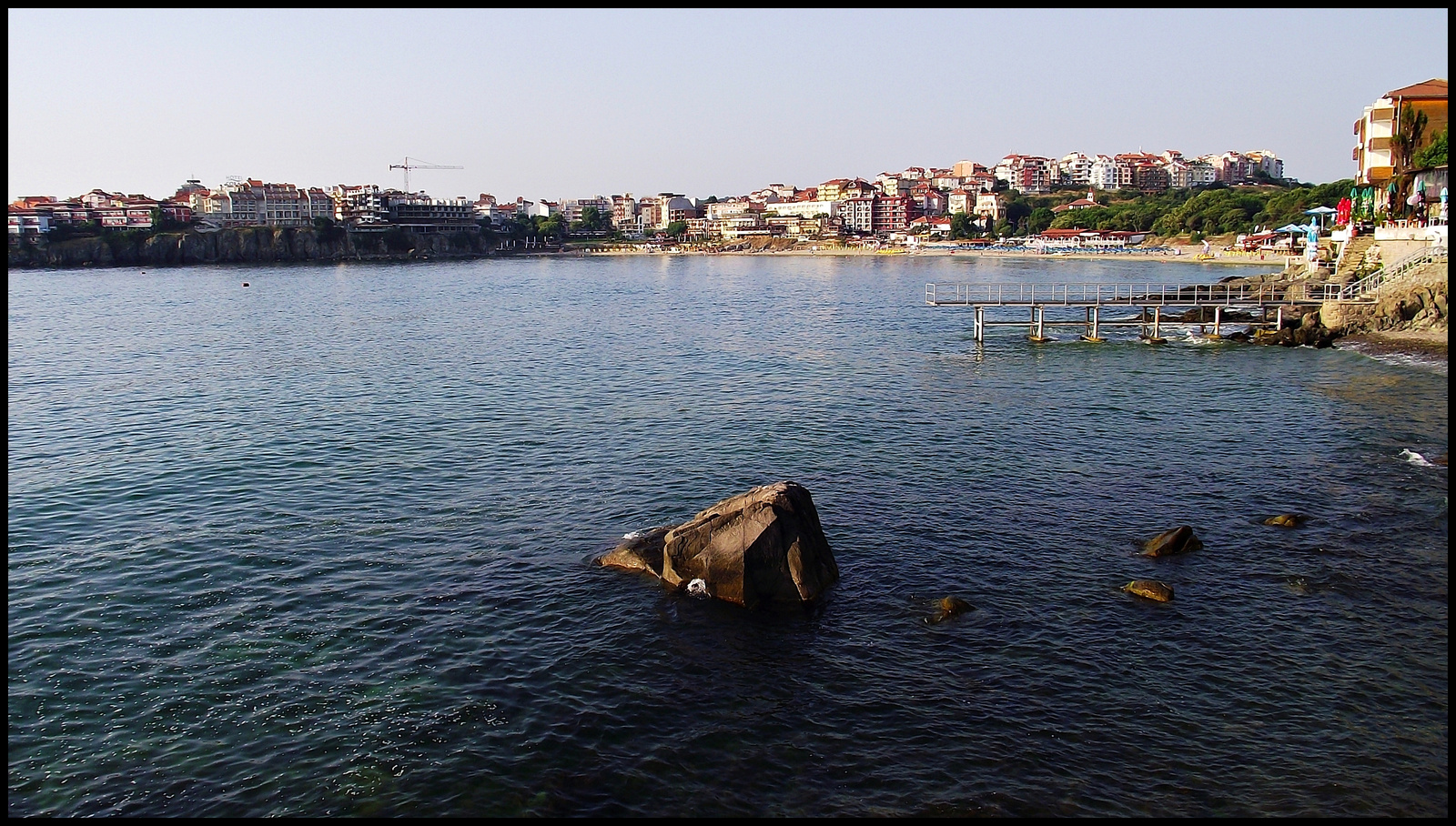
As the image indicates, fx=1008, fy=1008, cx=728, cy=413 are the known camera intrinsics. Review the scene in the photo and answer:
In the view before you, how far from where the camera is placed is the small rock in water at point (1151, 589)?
24.0m

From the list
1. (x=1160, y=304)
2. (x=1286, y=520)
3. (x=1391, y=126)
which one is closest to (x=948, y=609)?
(x=1286, y=520)

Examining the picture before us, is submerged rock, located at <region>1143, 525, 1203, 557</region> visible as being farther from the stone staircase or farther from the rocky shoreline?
the stone staircase

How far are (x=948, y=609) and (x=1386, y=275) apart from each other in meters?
59.6

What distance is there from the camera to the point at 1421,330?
196 feet

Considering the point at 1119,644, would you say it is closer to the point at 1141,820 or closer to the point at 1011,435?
the point at 1141,820

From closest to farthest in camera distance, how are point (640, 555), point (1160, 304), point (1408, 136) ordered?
point (640, 555) < point (1160, 304) < point (1408, 136)

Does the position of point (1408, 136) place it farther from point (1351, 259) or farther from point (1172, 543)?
point (1172, 543)

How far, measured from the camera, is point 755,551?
2417cm

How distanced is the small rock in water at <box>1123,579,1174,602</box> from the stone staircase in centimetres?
5977

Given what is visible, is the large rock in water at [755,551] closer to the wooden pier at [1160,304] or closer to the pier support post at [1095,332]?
the wooden pier at [1160,304]

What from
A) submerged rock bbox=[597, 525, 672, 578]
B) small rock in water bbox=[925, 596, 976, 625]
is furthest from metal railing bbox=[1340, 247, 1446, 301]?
submerged rock bbox=[597, 525, 672, 578]

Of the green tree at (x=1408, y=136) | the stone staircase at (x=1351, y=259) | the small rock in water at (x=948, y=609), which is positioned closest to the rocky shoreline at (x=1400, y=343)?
the stone staircase at (x=1351, y=259)

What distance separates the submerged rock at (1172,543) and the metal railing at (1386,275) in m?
45.6

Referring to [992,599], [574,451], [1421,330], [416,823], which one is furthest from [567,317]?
[416,823]
